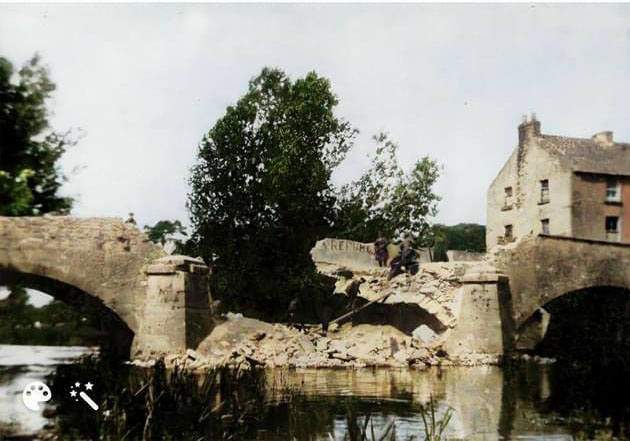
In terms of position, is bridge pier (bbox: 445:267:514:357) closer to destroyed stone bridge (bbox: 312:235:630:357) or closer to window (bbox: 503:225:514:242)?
destroyed stone bridge (bbox: 312:235:630:357)

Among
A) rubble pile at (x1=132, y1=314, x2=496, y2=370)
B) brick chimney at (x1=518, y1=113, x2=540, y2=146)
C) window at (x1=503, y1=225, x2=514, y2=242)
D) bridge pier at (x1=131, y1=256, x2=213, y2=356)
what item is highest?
brick chimney at (x1=518, y1=113, x2=540, y2=146)

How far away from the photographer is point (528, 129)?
10797 millimetres

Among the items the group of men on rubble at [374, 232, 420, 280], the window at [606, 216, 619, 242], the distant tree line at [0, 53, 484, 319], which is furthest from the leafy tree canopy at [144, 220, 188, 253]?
the window at [606, 216, 619, 242]

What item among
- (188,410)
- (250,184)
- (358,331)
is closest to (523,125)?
(250,184)

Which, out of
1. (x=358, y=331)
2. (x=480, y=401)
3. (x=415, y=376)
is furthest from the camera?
(x=358, y=331)

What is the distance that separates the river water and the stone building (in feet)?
8.08

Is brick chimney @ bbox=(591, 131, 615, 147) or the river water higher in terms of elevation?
brick chimney @ bbox=(591, 131, 615, 147)

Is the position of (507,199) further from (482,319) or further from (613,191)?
(482,319)

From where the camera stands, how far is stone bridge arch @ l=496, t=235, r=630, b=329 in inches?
576

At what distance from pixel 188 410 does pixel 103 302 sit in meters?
6.84

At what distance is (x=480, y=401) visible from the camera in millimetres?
10453

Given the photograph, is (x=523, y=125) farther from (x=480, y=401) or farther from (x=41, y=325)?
(x=41, y=325)

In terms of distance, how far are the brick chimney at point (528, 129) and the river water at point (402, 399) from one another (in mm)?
3418

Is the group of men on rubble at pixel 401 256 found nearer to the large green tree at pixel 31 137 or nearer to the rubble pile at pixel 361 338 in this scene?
the rubble pile at pixel 361 338
